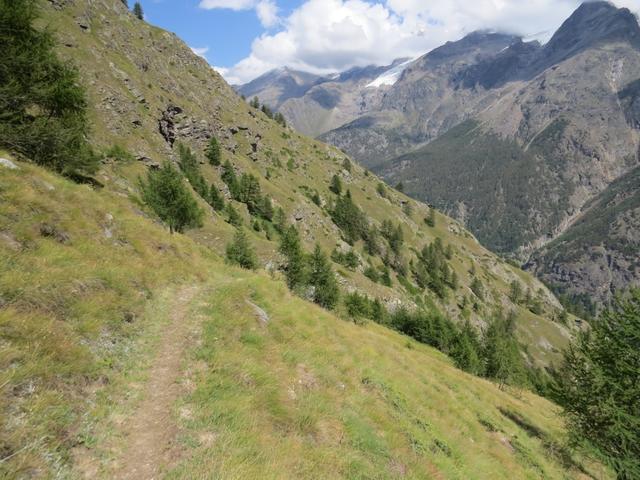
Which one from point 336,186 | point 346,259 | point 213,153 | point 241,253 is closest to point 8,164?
point 241,253

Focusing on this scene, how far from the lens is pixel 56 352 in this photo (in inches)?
330

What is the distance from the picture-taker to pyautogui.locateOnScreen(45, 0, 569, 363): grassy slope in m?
70.5

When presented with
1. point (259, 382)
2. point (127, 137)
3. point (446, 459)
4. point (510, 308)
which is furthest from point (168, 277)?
point (510, 308)

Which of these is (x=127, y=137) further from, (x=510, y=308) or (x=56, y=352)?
(x=510, y=308)

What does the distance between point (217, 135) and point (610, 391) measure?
10603 centimetres

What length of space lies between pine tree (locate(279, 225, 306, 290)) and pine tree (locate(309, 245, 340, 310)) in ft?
10.6

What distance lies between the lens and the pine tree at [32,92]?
65.2 ft

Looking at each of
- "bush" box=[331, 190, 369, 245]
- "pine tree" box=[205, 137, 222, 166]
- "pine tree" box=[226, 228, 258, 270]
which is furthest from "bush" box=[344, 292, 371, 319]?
"bush" box=[331, 190, 369, 245]

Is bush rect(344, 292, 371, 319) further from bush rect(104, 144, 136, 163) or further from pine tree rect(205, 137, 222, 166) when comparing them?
pine tree rect(205, 137, 222, 166)

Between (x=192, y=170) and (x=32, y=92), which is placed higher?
(x=32, y=92)

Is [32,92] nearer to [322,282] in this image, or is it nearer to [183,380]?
[183,380]

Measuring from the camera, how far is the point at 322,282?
57219 mm

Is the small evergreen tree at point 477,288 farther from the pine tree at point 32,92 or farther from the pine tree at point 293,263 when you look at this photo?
the pine tree at point 32,92

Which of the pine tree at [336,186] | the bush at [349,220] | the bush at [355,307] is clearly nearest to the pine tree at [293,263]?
the bush at [355,307]
